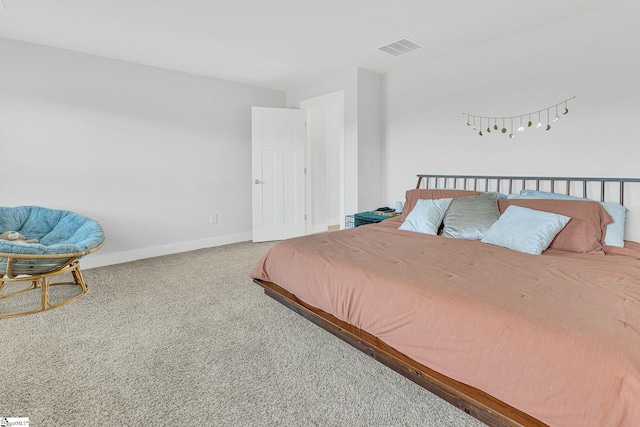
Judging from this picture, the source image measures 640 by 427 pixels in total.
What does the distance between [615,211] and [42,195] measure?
5272 millimetres

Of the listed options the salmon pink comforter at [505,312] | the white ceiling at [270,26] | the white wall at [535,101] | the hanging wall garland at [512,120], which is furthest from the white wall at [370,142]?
the salmon pink comforter at [505,312]

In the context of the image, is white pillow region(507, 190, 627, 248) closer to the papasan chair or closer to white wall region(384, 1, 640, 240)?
white wall region(384, 1, 640, 240)

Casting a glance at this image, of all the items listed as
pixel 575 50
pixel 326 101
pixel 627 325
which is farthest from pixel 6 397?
pixel 575 50

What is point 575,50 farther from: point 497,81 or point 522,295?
point 522,295

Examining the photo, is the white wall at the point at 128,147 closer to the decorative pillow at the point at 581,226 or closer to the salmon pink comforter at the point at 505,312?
the salmon pink comforter at the point at 505,312

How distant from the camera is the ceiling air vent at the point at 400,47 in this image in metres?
3.38

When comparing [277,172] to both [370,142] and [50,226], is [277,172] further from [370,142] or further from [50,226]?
[50,226]

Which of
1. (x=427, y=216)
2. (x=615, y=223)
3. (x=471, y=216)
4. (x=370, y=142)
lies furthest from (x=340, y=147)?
(x=615, y=223)

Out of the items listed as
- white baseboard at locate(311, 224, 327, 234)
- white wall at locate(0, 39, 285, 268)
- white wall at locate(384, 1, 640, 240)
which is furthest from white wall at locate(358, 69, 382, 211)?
white wall at locate(0, 39, 285, 268)

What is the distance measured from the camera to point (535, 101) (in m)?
3.09

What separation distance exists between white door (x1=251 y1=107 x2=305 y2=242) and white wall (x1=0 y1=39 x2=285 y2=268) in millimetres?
278

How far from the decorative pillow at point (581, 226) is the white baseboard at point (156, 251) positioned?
3.99 m

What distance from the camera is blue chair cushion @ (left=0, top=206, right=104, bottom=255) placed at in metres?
3.02

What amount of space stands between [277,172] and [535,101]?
3.36m
